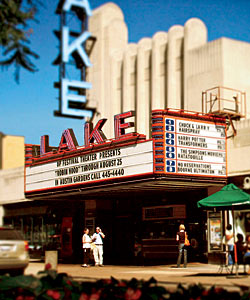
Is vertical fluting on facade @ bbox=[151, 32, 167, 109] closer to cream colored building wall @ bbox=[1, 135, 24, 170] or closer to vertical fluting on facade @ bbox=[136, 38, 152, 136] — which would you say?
vertical fluting on facade @ bbox=[136, 38, 152, 136]

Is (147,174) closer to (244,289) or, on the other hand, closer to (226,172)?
(226,172)

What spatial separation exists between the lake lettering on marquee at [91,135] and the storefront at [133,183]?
0.15ft

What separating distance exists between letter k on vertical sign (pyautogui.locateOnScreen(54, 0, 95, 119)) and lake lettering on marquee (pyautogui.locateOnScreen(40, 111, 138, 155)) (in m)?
10.3

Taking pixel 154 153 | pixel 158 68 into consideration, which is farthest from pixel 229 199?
pixel 158 68

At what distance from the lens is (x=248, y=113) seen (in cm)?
3881

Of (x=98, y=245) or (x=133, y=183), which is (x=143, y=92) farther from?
(x=133, y=183)

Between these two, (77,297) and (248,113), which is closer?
(77,297)

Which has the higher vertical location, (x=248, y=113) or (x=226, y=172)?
(x=248, y=113)

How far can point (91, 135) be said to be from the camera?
28.8 metres

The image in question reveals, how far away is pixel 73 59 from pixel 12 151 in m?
39.1

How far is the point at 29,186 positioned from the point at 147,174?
1070 centimetres

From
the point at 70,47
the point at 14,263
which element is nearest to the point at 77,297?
the point at 70,47

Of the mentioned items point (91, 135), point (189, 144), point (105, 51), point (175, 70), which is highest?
point (105, 51)

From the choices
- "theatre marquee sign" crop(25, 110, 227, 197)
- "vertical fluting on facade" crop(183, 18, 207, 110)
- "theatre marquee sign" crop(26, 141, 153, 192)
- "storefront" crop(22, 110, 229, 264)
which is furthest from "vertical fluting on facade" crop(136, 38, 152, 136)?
"theatre marquee sign" crop(25, 110, 227, 197)
